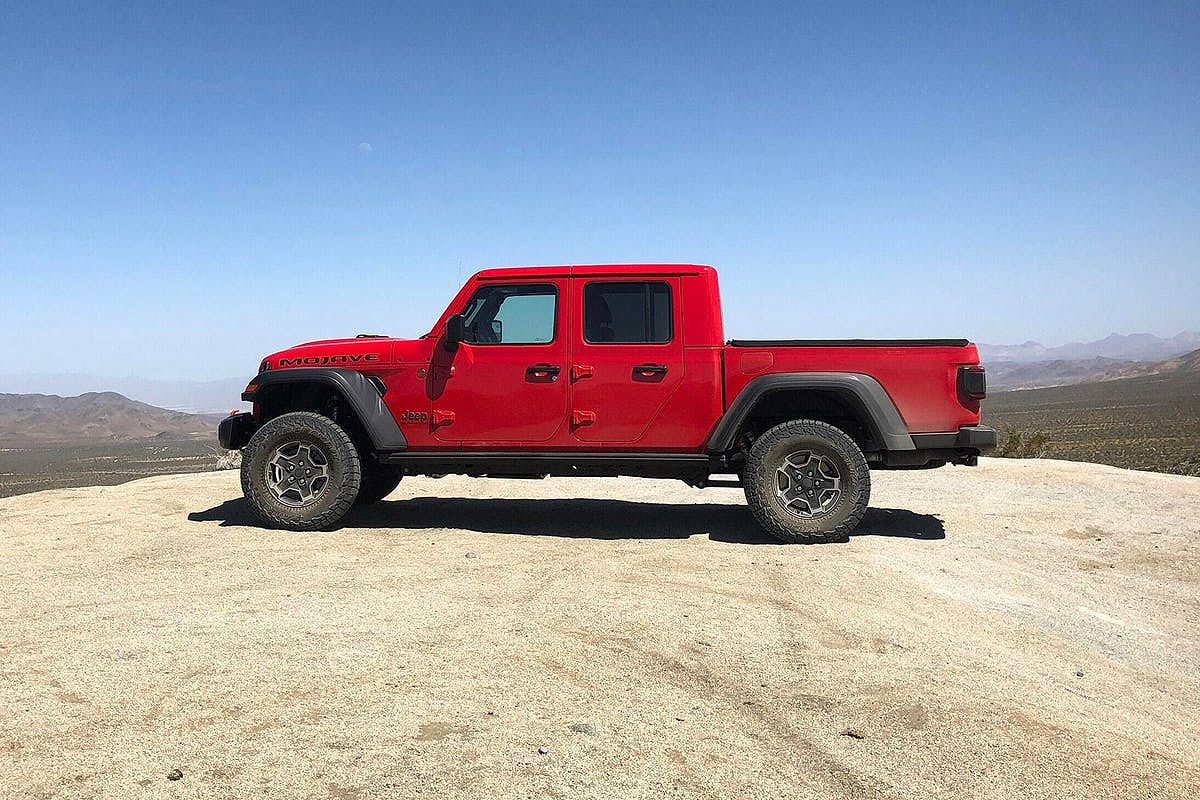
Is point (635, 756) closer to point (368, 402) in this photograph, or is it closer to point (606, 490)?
point (368, 402)

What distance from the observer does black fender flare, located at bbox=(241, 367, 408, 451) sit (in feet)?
22.3

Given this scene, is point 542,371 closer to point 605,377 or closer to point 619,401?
point 605,377

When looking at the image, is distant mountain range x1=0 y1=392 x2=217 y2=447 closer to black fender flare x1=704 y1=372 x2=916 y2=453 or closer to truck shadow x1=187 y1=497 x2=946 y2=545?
truck shadow x1=187 y1=497 x2=946 y2=545

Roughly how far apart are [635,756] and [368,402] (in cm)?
454

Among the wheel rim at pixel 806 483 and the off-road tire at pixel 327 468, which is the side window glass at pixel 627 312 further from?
the off-road tire at pixel 327 468

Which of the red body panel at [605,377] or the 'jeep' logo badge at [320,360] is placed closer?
the red body panel at [605,377]

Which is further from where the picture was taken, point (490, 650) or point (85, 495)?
point (85, 495)

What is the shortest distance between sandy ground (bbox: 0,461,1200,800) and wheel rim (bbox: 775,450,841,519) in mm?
410

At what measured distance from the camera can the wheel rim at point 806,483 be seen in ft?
21.1

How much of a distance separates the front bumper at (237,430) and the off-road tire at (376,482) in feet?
3.38

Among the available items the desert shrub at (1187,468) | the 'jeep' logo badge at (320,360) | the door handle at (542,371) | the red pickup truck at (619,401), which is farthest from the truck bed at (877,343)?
the desert shrub at (1187,468)

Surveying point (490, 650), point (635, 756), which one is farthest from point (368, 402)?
point (635, 756)

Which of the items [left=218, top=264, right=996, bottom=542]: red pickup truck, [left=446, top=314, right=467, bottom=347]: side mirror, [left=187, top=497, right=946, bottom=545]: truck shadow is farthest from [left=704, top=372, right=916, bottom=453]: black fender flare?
[left=446, top=314, right=467, bottom=347]: side mirror

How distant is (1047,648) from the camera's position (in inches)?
169
